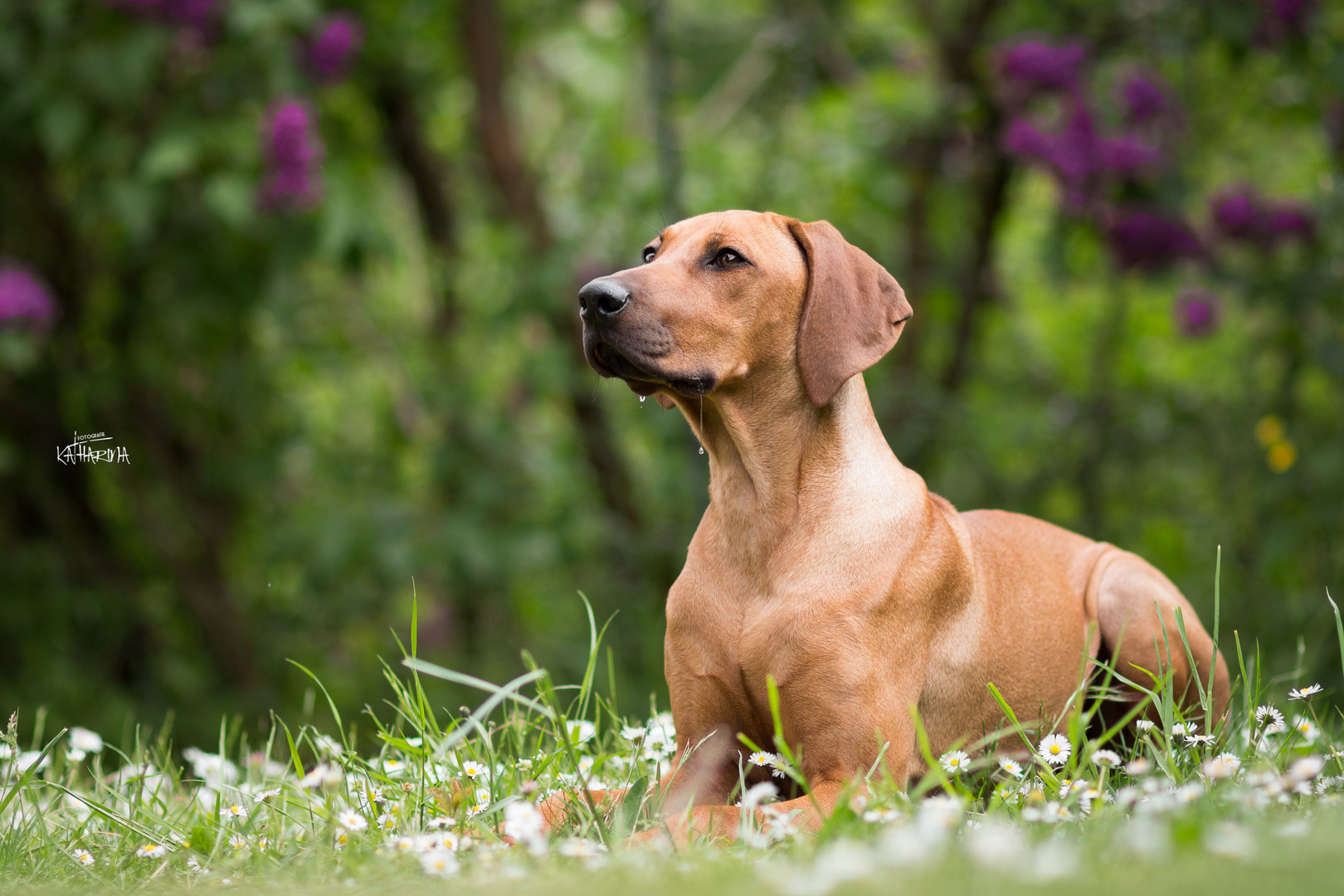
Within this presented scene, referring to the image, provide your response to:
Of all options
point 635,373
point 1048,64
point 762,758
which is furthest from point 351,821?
point 1048,64

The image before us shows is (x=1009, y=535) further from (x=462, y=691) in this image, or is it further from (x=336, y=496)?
(x=336, y=496)

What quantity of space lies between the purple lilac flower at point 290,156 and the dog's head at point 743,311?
94.6 inches

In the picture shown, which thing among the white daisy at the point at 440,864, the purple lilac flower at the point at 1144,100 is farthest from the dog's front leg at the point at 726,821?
the purple lilac flower at the point at 1144,100

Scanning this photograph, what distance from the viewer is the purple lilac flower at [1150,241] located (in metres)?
5.04

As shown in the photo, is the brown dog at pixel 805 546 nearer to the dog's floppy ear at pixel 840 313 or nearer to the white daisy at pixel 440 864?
the dog's floppy ear at pixel 840 313

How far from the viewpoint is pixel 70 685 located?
221 inches

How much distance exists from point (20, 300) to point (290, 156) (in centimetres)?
115

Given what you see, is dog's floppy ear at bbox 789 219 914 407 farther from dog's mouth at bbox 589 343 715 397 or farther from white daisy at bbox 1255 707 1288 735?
white daisy at bbox 1255 707 1288 735

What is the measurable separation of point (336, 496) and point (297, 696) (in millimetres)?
1091

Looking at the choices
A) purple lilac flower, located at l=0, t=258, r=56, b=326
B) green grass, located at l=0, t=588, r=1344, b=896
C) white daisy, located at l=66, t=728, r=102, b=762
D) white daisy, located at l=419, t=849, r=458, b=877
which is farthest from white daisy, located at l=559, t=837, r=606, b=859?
purple lilac flower, located at l=0, t=258, r=56, b=326

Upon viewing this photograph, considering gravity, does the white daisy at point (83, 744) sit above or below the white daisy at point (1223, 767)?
below

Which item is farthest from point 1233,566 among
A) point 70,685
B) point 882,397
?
point 70,685

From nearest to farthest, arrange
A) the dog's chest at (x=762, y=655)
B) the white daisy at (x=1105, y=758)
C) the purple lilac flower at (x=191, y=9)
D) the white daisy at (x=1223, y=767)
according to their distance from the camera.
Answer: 1. the white daisy at (x=1223, y=767)
2. the white daisy at (x=1105, y=758)
3. the dog's chest at (x=762, y=655)
4. the purple lilac flower at (x=191, y=9)

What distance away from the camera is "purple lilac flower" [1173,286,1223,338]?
506 cm
